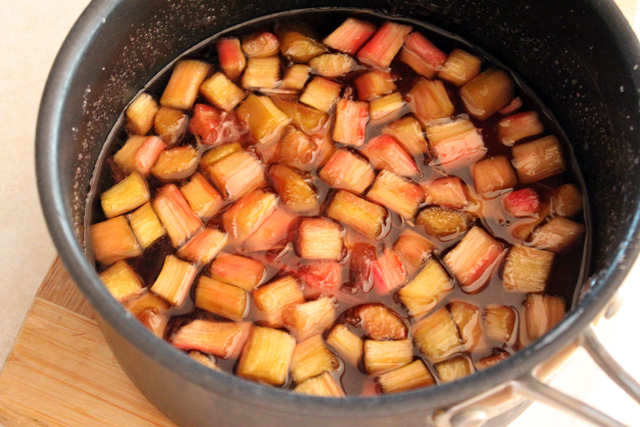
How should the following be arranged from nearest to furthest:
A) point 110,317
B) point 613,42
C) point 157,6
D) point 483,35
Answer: point 110,317 < point 613,42 < point 157,6 < point 483,35

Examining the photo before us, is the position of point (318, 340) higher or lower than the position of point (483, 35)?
lower

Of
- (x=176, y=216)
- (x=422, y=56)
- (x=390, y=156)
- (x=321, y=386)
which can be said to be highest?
(x=422, y=56)

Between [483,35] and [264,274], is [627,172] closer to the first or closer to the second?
[483,35]

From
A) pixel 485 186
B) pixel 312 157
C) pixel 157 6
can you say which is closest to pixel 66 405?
pixel 312 157

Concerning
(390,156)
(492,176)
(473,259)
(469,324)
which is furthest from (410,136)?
(469,324)

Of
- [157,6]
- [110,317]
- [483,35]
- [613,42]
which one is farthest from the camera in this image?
[483,35]

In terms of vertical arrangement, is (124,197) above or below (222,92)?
below

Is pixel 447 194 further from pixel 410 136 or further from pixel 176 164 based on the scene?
pixel 176 164
